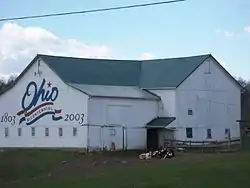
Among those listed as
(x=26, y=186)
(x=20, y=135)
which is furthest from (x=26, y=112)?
(x=26, y=186)

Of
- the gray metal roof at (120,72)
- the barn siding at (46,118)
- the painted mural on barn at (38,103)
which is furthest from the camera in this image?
the gray metal roof at (120,72)

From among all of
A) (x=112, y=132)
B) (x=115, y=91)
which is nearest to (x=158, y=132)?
(x=112, y=132)

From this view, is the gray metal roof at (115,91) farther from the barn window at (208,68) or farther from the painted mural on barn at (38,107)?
the barn window at (208,68)

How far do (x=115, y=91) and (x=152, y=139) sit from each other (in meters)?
6.10

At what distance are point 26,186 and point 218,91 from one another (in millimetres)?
35970

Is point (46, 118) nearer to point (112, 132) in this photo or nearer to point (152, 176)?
point (112, 132)

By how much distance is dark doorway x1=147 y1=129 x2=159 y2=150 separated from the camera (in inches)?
2542

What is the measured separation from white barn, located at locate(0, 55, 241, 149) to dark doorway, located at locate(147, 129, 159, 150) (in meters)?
0.10

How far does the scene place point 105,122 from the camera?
61094 mm

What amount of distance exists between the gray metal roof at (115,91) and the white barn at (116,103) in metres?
0.10

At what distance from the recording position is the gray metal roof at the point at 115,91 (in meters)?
61.7

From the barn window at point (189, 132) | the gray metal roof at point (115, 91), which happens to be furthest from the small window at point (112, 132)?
the barn window at point (189, 132)

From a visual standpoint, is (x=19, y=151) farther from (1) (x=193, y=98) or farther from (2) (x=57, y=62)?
(1) (x=193, y=98)

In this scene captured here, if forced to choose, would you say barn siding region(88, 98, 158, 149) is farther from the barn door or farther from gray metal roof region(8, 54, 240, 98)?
gray metal roof region(8, 54, 240, 98)
